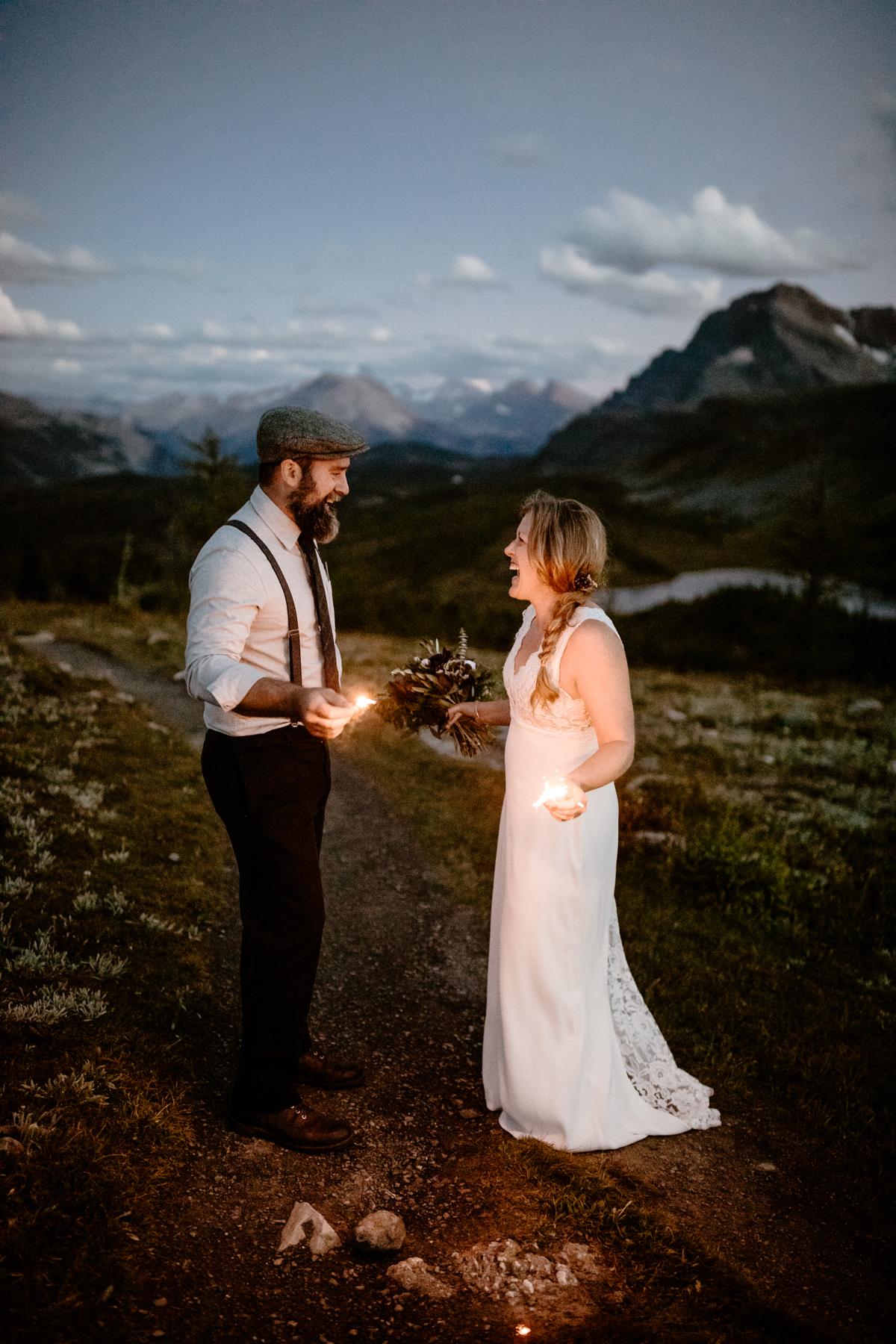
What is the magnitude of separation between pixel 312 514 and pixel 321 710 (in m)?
1.18

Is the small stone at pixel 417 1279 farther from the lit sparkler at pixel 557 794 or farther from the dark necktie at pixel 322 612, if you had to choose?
the dark necktie at pixel 322 612

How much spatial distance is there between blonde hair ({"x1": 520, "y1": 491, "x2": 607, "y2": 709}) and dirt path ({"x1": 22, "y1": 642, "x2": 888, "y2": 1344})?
2579 millimetres

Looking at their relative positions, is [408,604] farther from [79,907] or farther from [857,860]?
[79,907]

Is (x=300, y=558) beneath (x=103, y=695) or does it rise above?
above

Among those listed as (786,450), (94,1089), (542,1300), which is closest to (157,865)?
(94,1089)

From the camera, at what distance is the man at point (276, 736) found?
153 inches

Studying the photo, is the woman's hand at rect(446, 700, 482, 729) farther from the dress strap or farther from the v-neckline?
the dress strap

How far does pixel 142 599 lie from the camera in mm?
32719

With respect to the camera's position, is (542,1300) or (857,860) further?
(857,860)

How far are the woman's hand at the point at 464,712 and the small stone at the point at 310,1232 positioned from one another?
2.66 m

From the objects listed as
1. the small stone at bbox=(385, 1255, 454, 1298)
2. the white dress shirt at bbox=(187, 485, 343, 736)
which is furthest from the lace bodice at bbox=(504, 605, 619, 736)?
the small stone at bbox=(385, 1255, 454, 1298)

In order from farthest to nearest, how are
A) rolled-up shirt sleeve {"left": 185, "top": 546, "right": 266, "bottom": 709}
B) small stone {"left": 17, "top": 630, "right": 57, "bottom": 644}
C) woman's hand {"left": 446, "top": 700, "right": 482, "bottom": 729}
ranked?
small stone {"left": 17, "top": 630, "right": 57, "bottom": 644} → woman's hand {"left": 446, "top": 700, "right": 482, "bottom": 729} → rolled-up shirt sleeve {"left": 185, "top": 546, "right": 266, "bottom": 709}

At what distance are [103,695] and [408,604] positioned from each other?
110 feet

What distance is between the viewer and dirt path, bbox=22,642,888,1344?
3506 mm
